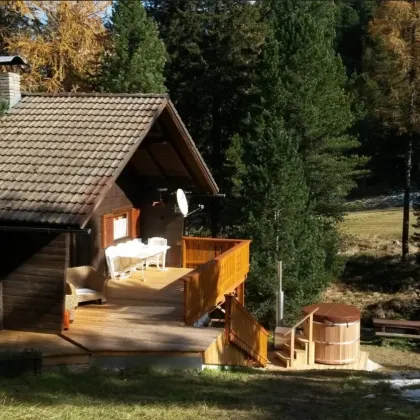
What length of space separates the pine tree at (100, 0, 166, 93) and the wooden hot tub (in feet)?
41.6

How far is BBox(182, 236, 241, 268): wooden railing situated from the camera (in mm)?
16156

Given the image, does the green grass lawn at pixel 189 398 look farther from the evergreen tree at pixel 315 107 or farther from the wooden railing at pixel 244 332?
the evergreen tree at pixel 315 107

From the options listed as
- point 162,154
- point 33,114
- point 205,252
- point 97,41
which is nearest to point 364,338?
point 205,252

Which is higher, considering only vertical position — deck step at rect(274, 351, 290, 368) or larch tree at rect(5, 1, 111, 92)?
larch tree at rect(5, 1, 111, 92)

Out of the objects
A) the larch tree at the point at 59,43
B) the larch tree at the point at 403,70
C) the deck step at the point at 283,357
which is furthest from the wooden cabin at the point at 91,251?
the larch tree at the point at 403,70

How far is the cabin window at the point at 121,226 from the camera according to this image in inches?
617

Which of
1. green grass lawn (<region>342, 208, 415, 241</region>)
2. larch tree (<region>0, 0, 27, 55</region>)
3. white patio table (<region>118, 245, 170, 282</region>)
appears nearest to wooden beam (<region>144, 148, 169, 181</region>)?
white patio table (<region>118, 245, 170, 282</region>)

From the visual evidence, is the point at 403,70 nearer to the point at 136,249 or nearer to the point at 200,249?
the point at 200,249

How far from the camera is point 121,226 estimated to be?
1600cm

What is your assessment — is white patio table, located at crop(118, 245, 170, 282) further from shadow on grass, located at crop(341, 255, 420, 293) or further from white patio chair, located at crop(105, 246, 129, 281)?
shadow on grass, located at crop(341, 255, 420, 293)

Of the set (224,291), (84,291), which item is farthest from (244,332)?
(84,291)

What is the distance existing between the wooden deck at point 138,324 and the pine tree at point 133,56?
11756 mm

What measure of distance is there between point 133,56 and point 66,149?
13.3 meters

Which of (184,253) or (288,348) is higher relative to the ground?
(184,253)
